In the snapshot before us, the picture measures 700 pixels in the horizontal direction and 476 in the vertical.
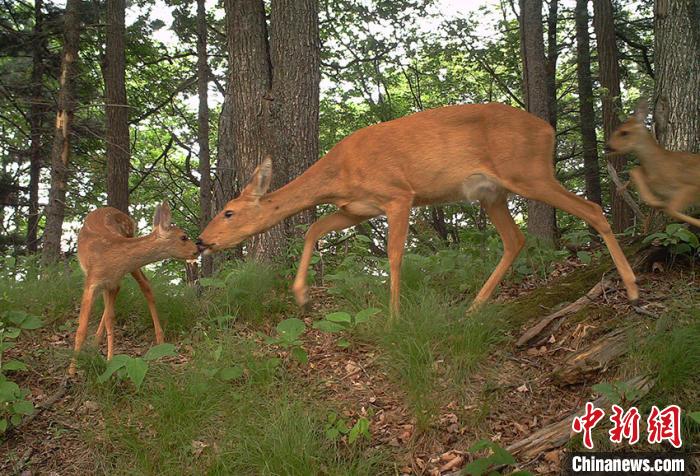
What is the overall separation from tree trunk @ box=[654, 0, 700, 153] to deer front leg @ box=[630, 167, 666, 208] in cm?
121

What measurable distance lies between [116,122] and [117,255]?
728 cm

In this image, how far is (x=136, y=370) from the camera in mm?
3664

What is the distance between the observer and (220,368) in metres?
4.06

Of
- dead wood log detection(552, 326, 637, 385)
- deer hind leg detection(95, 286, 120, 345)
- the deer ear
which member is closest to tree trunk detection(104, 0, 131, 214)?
deer hind leg detection(95, 286, 120, 345)

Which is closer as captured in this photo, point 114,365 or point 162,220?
point 114,365

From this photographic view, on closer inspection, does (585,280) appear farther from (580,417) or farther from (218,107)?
(218,107)

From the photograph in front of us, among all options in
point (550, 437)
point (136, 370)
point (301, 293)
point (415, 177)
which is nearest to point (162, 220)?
point (301, 293)

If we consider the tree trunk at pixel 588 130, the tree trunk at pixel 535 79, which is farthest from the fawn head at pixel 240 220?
the tree trunk at pixel 588 130

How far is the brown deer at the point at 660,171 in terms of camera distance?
164 inches

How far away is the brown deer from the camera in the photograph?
416 centimetres

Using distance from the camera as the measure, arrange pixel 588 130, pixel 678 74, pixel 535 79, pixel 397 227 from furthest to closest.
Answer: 1. pixel 588 130
2. pixel 535 79
3. pixel 678 74
4. pixel 397 227

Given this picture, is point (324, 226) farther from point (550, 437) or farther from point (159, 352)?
point (550, 437)

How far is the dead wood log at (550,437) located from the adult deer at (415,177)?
156 cm

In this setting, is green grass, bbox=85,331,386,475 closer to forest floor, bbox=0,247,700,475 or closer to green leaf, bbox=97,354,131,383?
forest floor, bbox=0,247,700,475
